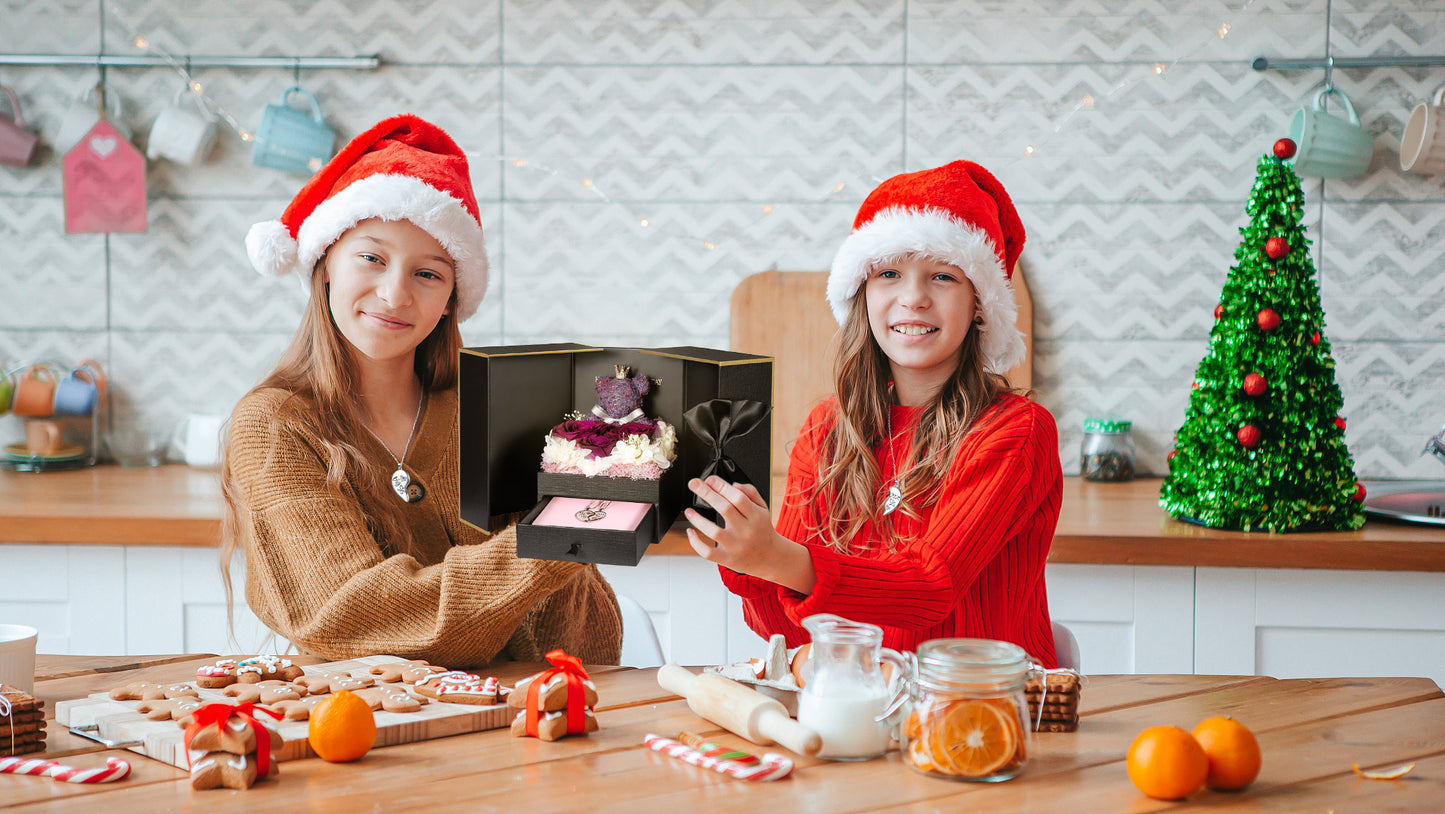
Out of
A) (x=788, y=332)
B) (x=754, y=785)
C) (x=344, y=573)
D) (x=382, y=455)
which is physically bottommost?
(x=754, y=785)

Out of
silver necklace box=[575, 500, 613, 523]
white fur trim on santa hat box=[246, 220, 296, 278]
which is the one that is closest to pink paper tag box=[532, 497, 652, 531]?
silver necklace box=[575, 500, 613, 523]

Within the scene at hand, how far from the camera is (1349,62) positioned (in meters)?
2.51

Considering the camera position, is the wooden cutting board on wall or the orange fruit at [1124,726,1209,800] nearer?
the orange fruit at [1124,726,1209,800]

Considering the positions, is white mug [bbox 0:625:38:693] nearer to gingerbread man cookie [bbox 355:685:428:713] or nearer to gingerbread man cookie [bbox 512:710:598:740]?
gingerbread man cookie [bbox 355:685:428:713]

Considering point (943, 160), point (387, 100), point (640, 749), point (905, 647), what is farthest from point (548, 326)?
point (640, 749)

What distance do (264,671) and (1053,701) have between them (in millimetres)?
778

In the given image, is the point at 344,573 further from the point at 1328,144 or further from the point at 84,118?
the point at 1328,144

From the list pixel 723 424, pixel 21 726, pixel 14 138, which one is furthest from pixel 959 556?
pixel 14 138

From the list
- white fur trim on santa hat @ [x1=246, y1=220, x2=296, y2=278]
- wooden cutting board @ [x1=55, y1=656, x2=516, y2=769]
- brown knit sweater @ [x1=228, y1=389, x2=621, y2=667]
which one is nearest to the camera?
wooden cutting board @ [x1=55, y1=656, x2=516, y2=769]

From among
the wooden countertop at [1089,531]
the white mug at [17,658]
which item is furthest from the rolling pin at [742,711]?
the wooden countertop at [1089,531]

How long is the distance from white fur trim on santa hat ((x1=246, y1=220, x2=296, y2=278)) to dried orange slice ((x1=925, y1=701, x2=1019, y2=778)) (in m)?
1.11

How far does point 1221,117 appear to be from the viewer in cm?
257

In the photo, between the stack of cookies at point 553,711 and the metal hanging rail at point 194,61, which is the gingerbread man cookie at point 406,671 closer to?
the stack of cookies at point 553,711

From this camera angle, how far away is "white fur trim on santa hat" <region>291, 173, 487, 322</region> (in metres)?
1.45
